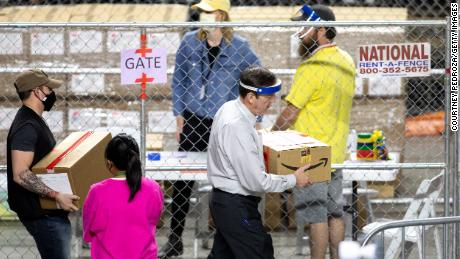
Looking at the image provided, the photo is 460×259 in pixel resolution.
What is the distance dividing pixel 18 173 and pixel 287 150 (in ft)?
5.44

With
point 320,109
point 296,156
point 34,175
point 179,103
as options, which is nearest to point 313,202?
point 320,109

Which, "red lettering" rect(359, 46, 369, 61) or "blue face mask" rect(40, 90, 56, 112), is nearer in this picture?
"blue face mask" rect(40, 90, 56, 112)

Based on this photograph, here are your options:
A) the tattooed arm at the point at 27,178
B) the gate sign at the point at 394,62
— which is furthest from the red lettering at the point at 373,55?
the tattooed arm at the point at 27,178

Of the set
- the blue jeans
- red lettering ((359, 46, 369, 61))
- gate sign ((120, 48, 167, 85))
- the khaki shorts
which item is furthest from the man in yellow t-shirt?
the blue jeans

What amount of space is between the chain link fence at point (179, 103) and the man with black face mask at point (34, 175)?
167 centimetres

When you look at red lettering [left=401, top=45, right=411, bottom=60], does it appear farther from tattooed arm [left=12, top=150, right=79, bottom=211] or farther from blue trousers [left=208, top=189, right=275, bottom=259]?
tattooed arm [left=12, top=150, right=79, bottom=211]

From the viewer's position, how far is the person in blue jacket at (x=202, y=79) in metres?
8.28

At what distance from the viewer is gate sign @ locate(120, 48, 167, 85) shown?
739 centimetres

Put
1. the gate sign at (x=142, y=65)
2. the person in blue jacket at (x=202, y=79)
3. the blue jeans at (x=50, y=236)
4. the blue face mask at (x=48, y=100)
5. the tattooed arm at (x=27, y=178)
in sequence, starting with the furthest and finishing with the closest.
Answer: the person in blue jacket at (x=202, y=79) → the gate sign at (x=142, y=65) → the blue face mask at (x=48, y=100) → the blue jeans at (x=50, y=236) → the tattooed arm at (x=27, y=178)

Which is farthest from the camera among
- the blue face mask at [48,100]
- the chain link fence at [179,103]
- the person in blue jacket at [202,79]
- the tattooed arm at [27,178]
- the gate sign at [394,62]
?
the chain link fence at [179,103]

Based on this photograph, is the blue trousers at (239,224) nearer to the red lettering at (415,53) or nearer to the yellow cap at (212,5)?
the red lettering at (415,53)

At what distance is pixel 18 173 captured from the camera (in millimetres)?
6457

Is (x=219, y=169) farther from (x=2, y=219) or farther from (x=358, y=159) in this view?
(x=2, y=219)

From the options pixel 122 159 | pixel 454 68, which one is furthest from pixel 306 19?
pixel 122 159
